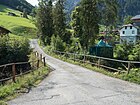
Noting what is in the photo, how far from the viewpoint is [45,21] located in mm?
62812

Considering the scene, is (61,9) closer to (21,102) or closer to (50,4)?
(50,4)

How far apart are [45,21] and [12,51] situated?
39.8 m

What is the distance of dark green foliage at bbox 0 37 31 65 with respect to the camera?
23294mm

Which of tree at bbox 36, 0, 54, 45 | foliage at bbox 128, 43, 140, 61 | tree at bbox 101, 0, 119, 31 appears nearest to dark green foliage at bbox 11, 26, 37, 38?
tree at bbox 36, 0, 54, 45

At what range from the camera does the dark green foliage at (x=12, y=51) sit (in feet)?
76.4

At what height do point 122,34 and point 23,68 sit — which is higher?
point 122,34

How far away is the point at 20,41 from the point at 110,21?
97.0ft

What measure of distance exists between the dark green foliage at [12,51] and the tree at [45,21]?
37127 millimetres

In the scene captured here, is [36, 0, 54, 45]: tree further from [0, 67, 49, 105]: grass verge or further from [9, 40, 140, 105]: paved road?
[9, 40, 140, 105]: paved road

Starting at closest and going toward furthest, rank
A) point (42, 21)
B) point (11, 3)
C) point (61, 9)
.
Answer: point (61, 9)
point (42, 21)
point (11, 3)

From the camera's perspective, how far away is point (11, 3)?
191 metres

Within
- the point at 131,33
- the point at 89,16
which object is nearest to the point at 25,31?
the point at 131,33

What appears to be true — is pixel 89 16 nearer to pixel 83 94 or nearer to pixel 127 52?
pixel 127 52

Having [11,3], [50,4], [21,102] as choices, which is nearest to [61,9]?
[50,4]
